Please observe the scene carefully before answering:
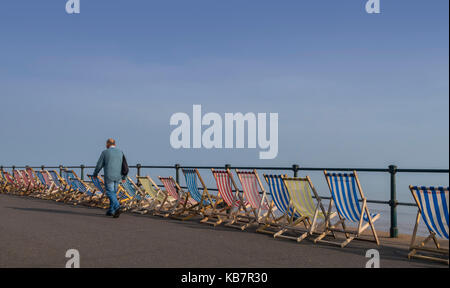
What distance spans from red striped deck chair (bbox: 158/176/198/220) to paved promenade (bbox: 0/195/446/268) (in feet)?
3.04

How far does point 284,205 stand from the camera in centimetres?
886

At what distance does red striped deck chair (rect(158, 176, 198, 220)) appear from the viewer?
37.4ft

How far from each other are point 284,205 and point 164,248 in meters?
2.55

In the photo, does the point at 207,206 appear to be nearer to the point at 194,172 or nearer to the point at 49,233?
the point at 194,172

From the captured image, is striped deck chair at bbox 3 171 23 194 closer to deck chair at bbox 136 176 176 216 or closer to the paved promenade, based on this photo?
deck chair at bbox 136 176 176 216

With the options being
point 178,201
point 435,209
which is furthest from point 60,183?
point 435,209

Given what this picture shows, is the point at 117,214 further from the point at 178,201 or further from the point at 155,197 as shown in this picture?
the point at 178,201

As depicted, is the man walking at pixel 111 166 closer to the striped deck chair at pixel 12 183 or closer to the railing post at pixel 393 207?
the railing post at pixel 393 207
